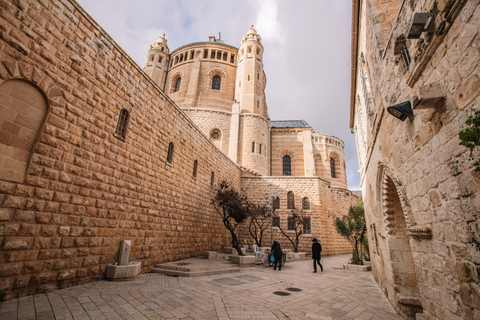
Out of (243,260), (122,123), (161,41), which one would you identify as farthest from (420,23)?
(161,41)

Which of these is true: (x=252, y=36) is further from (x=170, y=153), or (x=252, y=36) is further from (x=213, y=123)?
(x=170, y=153)

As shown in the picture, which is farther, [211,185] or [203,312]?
[211,185]

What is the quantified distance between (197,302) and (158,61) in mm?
33019

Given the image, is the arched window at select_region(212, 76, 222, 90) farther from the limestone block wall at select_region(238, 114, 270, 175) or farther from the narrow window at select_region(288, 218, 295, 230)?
the narrow window at select_region(288, 218, 295, 230)

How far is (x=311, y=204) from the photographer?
53.9 ft

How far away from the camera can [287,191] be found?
17.1 metres

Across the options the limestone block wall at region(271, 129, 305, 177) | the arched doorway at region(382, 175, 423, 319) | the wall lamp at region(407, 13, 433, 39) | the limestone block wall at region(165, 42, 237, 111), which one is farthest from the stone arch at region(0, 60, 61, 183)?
the limestone block wall at region(271, 129, 305, 177)

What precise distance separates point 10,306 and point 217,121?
20706mm

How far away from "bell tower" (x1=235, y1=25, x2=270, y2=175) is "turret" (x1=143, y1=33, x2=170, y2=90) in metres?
10.5

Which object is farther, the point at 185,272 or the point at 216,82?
the point at 216,82

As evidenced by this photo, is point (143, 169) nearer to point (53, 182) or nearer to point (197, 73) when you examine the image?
point (53, 182)

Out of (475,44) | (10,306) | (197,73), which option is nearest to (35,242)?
(10,306)

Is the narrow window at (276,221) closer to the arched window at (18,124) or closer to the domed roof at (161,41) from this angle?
the arched window at (18,124)

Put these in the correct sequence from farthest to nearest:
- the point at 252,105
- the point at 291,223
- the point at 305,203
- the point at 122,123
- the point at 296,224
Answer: the point at 252,105 < the point at 305,203 < the point at 291,223 < the point at 296,224 < the point at 122,123
